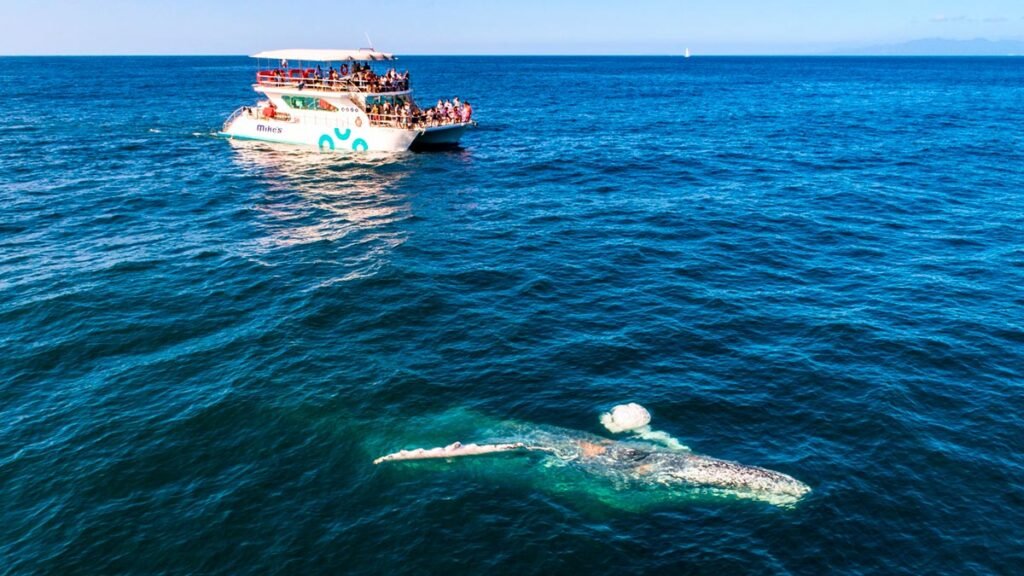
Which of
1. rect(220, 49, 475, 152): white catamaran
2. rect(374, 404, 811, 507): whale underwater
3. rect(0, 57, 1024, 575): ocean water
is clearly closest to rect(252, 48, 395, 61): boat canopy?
rect(220, 49, 475, 152): white catamaran

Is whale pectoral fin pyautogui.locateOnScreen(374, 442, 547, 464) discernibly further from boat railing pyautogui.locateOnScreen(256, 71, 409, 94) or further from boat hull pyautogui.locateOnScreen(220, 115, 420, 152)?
boat railing pyautogui.locateOnScreen(256, 71, 409, 94)

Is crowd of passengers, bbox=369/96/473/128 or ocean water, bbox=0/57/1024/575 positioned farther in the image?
crowd of passengers, bbox=369/96/473/128

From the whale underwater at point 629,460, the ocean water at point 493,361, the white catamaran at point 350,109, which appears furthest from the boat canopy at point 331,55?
the whale underwater at point 629,460

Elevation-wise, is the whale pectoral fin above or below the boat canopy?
below

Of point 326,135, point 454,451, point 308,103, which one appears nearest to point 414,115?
point 326,135

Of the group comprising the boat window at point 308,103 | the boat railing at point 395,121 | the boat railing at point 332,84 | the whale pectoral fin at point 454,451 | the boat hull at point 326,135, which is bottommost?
the whale pectoral fin at point 454,451

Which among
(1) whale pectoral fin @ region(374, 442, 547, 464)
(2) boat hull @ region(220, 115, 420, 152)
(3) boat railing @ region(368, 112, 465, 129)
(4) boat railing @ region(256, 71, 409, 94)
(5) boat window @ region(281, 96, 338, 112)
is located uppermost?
(4) boat railing @ region(256, 71, 409, 94)

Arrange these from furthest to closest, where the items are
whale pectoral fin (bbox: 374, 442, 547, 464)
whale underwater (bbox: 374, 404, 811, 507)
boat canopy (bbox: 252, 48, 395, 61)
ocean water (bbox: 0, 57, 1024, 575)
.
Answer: boat canopy (bbox: 252, 48, 395, 61)
whale pectoral fin (bbox: 374, 442, 547, 464)
whale underwater (bbox: 374, 404, 811, 507)
ocean water (bbox: 0, 57, 1024, 575)

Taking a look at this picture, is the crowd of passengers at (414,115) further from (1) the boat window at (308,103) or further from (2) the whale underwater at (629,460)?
(2) the whale underwater at (629,460)
